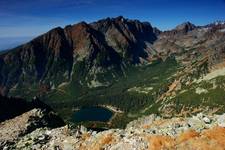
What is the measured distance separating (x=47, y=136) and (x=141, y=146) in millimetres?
36457

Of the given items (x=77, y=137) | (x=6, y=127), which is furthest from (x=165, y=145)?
(x=6, y=127)

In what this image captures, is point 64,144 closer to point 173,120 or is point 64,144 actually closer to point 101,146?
point 101,146

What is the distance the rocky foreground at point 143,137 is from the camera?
70500 millimetres

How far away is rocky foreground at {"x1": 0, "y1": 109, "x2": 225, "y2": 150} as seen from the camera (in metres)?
70.5

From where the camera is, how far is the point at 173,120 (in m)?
87.5

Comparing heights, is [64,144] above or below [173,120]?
below

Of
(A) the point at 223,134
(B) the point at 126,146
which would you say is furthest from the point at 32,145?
(A) the point at 223,134

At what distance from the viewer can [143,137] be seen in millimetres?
77438

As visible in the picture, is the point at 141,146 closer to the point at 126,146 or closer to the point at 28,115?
the point at 126,146

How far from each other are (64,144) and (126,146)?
22281mm

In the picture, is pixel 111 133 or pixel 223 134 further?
pixel 111 133

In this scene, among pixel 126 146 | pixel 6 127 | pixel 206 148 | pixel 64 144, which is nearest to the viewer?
pixel 206 148

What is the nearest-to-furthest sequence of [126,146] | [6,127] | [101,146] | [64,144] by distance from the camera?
[126,146] < [101,146] < [64,144] < [6,127]

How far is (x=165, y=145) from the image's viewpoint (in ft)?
238
